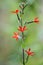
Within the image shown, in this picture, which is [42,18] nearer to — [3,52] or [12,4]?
[12,4]

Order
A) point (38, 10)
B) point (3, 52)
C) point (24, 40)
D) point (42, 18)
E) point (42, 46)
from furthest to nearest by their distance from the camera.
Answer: point (3, 52) → point (38, 10) → point (42, 18) → point (42, 46) → point (24, 40)

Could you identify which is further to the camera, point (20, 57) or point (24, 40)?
point (20, 57)

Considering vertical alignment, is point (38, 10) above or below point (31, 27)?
above

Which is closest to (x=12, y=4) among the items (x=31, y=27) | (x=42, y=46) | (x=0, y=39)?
(x=31, y=27)

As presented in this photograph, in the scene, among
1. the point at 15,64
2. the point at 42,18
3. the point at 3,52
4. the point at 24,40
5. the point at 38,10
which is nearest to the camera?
the point at 24,40

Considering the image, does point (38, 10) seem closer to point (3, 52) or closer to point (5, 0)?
point (5, 0)

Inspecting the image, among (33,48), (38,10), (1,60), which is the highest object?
(38,10)

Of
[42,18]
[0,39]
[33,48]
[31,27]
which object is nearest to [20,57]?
[33,48]

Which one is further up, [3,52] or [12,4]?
[12,4]

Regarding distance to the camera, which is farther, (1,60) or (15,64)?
(1,60)
